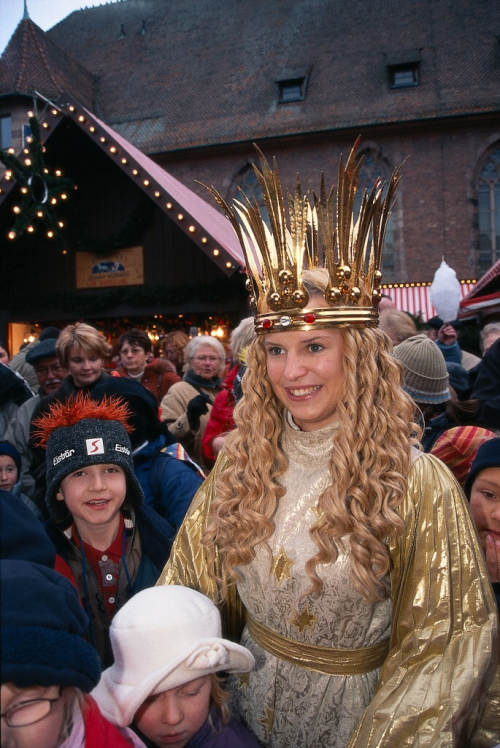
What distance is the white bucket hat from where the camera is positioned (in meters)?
1.52

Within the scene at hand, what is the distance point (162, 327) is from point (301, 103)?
14.4 meters

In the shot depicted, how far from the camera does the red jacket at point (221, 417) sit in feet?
→ 12.6

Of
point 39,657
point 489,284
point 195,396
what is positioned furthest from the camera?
point 489,284

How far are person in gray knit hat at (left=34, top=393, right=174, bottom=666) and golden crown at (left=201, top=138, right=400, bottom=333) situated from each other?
0.93 meters

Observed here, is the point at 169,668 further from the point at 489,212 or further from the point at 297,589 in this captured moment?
the point at 489,212

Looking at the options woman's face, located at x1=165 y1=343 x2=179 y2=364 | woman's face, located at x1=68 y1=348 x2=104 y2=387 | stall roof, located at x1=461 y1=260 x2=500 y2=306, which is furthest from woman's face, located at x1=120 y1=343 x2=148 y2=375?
stall roof, located at x1=461 y1=260 x2=500 y2=306

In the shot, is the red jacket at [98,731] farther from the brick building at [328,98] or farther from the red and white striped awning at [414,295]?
the brick building at [328,98]

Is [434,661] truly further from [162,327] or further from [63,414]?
[162,327]

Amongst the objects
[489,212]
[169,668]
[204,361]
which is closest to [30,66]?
[489,212]

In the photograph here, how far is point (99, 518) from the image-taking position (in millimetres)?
2289

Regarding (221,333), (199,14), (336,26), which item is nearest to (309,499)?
(221,333)

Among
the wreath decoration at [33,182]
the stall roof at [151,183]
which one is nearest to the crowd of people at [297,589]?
the stall roof at [151,183]

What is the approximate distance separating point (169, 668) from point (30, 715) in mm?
430

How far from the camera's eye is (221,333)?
10.0m
